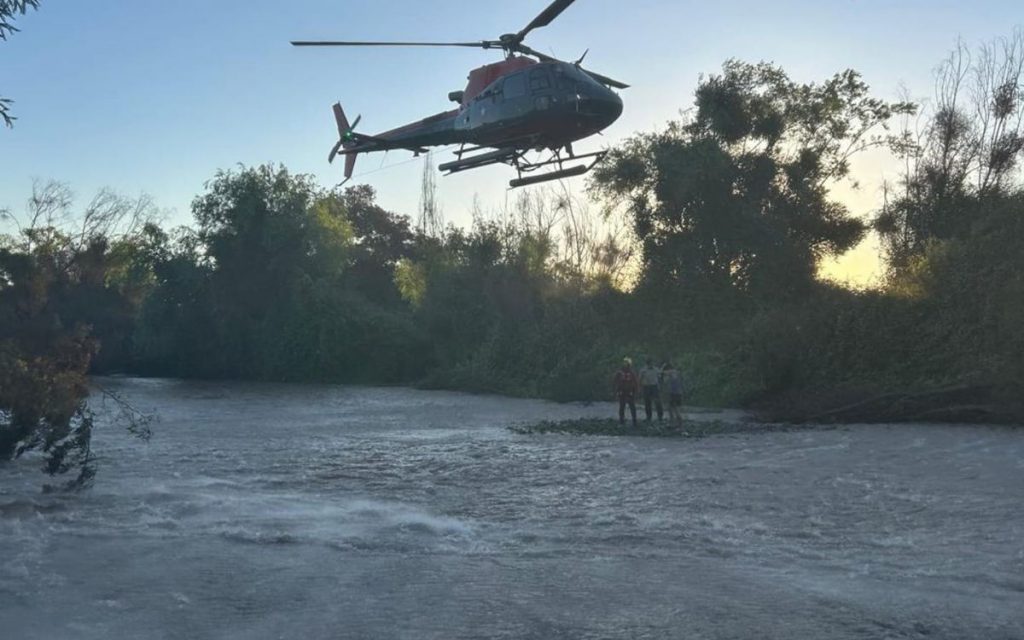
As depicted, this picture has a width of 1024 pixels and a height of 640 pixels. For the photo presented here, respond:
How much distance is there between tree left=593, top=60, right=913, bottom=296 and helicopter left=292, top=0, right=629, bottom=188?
2422 cm

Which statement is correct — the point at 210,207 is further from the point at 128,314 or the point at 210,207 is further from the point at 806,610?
the point at 806,610

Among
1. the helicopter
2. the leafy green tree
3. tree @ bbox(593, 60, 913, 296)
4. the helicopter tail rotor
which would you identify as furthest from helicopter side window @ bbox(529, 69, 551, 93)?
the leafy green tree

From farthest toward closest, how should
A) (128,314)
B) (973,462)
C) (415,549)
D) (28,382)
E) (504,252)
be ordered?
(128,314) < (504,252) < (973,462) < (28,382) < (415,549)

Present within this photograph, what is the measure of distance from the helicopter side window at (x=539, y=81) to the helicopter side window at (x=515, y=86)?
18cm

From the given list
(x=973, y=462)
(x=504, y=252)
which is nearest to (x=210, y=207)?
(x=504, y=252)

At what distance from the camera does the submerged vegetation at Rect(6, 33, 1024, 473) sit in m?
30.4

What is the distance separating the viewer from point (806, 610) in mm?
9562

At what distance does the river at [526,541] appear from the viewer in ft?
30.8

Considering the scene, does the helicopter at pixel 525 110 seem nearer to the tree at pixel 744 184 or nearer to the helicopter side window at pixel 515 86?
the helicopter side window at pixel 515 86

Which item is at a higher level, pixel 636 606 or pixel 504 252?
pixel 504 252

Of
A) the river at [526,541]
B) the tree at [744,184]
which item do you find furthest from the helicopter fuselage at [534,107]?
the tree at [744,184]

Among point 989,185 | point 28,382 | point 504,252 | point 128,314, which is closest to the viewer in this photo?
point 28,382

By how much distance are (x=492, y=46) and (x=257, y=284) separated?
134 ft

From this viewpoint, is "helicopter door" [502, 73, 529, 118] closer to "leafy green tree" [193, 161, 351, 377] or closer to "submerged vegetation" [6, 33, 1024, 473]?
"submerged vegetation" [6, 33, 1024, 473]
